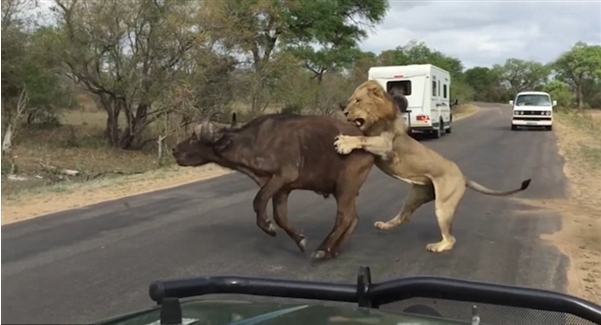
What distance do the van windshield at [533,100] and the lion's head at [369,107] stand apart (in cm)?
2710

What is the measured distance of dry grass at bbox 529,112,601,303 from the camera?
278 inches

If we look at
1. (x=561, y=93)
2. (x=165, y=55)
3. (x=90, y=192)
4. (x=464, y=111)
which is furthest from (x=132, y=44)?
(x=561, y=93)

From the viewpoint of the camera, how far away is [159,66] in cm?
2319

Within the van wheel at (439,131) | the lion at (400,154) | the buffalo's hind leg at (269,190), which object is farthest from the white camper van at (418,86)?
→ the buffalo's hind leg at (269,190)

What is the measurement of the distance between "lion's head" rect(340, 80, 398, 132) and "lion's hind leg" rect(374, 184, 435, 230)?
1112 millimetres

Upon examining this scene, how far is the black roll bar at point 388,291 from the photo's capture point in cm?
239

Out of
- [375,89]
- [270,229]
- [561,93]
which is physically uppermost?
[375,89]

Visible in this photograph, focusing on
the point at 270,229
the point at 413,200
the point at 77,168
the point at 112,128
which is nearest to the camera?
the point at 270,229

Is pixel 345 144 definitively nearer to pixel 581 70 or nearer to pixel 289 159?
pixel 289 159

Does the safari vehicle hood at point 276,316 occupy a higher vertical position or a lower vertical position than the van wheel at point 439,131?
higher

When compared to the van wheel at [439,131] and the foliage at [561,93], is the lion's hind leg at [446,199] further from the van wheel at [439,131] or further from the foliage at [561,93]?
the foliage at [561,93]

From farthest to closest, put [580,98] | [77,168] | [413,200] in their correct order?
1. [580,98]
2. [77,168]
3. [413,200]

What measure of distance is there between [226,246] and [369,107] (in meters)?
2.06

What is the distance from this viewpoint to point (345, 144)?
7.09 metres
